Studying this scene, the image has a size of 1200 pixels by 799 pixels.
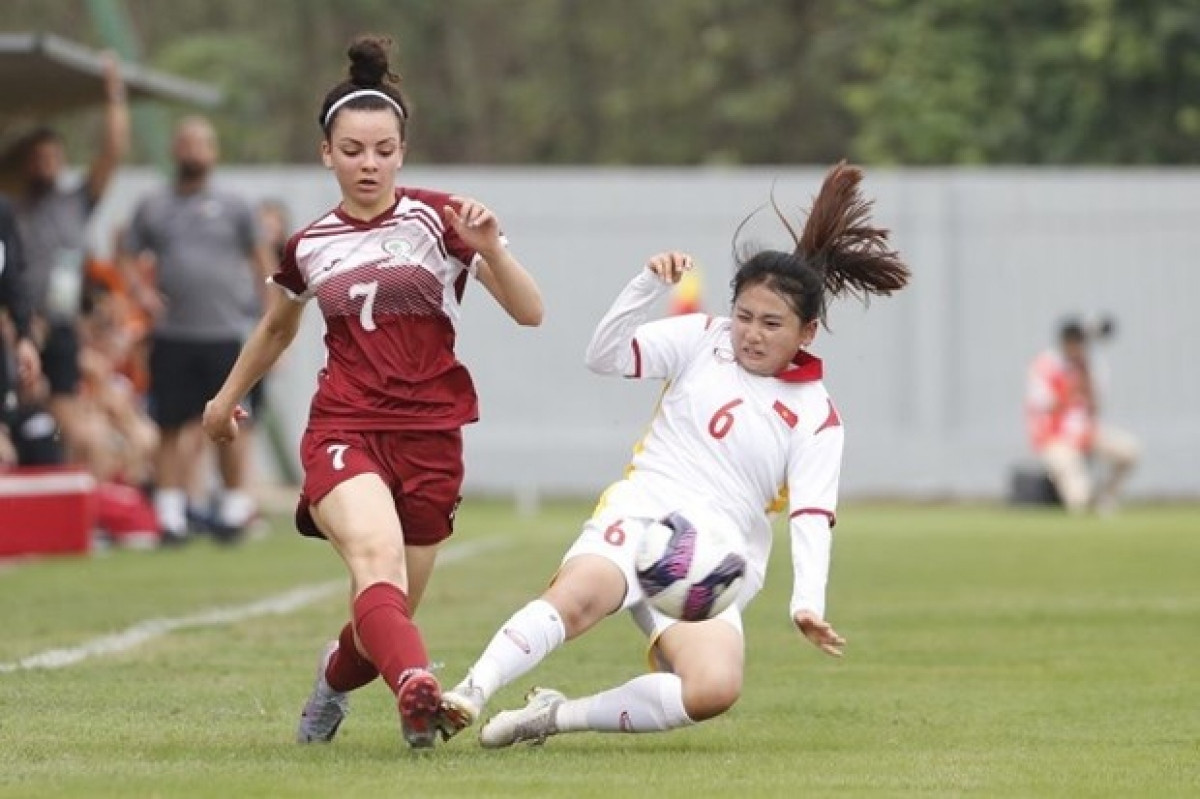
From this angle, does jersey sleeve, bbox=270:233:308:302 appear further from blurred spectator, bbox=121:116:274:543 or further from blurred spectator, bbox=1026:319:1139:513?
blurred spectator, bbox=1026:319:1139:513

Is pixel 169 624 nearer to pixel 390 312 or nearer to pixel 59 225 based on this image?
pixel 390 312

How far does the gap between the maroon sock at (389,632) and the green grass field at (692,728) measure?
0.24 metres

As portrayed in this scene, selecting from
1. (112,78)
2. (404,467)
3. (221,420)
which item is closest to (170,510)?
(112,78)

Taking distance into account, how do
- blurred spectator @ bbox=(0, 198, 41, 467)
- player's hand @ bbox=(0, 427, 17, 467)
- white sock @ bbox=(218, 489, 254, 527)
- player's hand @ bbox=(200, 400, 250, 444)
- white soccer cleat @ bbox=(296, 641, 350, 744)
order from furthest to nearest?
white sock @ bbox=(218, 489, 254, 527) < player's hand @ bbox=(0, 427, 17, 467) < blurred spectator @ bbox=(0, 198, 41, 467) < player's hand @ bbox=(200, 400, 250, 444) < white soccer cleat @ bbox=(296, 641, 350, 744)

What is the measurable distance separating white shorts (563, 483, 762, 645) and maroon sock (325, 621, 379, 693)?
0.57 metres

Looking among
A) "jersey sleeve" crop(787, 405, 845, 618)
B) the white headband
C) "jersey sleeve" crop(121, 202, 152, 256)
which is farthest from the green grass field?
"jersey sleeve" crop(121, 202, 152, 256)

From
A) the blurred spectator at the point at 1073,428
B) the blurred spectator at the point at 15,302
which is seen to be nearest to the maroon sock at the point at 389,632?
the blurred spectator at the point at 15,302

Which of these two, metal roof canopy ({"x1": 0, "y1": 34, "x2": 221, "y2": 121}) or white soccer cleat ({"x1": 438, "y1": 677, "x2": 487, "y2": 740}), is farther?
metal roof canopy ({"x1": 0, "y1": 34, "x2": 221, "y2": 121})

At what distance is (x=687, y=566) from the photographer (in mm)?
7918

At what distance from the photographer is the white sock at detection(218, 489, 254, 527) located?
1848cm

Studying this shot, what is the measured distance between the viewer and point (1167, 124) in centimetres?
3253

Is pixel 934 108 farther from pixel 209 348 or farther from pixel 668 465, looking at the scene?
pixel 668 465

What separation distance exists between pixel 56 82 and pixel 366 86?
11.2 metres

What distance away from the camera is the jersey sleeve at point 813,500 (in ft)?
25.4
